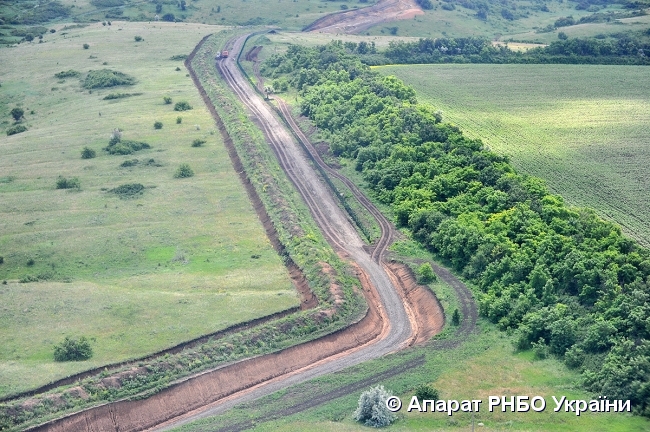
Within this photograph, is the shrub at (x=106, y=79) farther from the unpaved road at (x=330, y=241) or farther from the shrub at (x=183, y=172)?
the shrub at (x=183, y=172)

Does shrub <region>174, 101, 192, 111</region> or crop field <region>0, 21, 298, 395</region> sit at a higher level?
shrub <region>174, 101, 192, 111</region>

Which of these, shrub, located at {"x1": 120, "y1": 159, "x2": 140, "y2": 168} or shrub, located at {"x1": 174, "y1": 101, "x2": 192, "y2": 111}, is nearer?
shrub, located at {"x1": 120, "y1": 159, "x2": 140, "y2": 168}

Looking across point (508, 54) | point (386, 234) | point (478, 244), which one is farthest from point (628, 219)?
point (508, 54)

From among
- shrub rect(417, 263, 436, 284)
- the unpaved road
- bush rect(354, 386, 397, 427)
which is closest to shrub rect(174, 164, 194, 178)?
the unpaved road

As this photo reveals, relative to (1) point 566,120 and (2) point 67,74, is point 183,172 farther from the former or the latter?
(2) point 67,74

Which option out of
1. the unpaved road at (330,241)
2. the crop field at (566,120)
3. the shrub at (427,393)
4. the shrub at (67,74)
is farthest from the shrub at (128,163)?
the shrub at (427,393)

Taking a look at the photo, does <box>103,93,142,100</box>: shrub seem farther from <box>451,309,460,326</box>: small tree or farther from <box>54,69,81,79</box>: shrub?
<box>451,309,460,326</box>: small tree

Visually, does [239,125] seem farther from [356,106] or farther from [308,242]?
[308,242]
